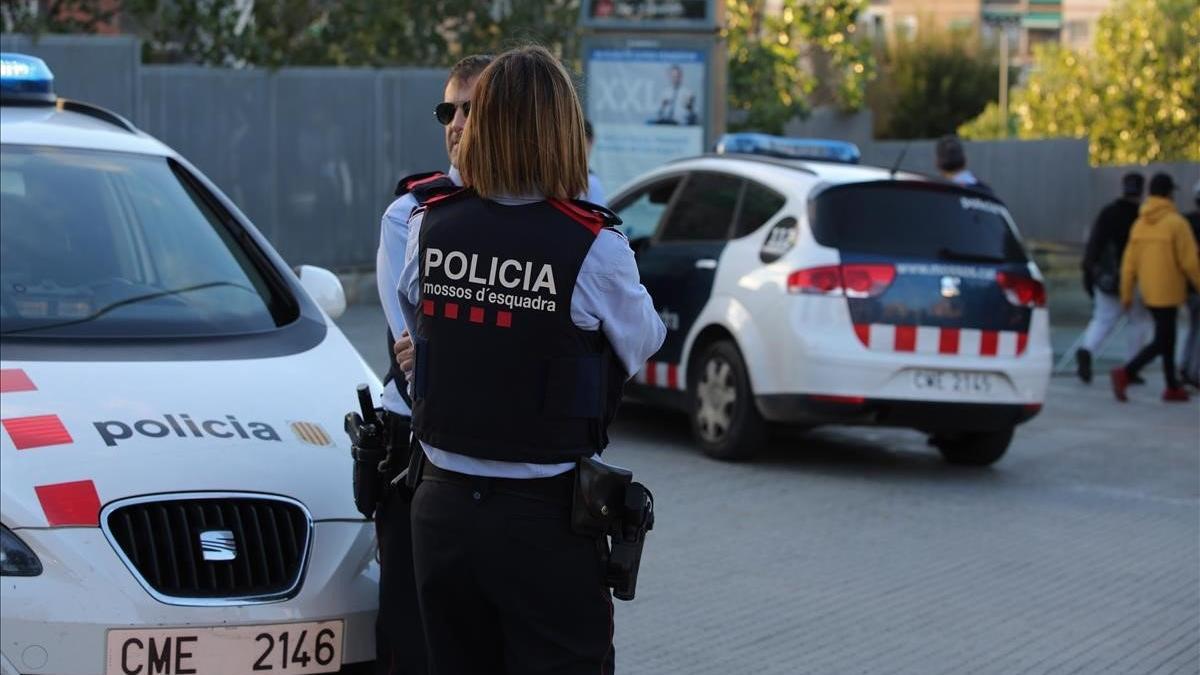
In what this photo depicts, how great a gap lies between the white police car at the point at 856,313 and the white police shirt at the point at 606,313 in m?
5.79

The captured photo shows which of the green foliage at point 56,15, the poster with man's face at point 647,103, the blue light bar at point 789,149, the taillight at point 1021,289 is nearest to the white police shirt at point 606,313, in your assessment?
the taillight at point 1021,289

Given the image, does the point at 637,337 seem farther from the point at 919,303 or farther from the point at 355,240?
the point at 355,240

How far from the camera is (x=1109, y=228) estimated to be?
14266 mm

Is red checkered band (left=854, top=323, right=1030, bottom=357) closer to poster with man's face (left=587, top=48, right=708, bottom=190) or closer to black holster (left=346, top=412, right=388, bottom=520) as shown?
black holster (left=346, top=412, right=388, bottom=520)

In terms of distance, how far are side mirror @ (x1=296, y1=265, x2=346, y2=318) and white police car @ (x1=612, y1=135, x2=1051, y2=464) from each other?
4.05 metres

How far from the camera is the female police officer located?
3414 mm

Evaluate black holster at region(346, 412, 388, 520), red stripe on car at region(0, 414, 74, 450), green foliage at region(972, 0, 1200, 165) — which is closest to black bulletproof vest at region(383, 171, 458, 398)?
black holster at region(346, 412, 388, 520)

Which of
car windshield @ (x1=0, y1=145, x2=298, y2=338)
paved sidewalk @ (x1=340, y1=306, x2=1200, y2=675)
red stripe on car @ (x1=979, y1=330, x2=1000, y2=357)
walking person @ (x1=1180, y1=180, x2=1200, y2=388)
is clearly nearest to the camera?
car windshield @ (x1=0, y1=145, x2=298, y2=338)

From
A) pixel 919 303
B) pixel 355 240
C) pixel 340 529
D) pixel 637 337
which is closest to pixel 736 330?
pixel 919 303

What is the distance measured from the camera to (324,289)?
18.5 ft

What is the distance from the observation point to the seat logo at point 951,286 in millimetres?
9352

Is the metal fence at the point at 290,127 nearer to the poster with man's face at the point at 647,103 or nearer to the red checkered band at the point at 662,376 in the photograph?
the poster with man's face at the point at 647,103

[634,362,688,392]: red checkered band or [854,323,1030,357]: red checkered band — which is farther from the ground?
[854,323,1030,357]: red checkered band

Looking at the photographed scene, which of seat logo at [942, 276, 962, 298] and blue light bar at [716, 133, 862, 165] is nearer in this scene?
seat logo at [942, 276, 962, 298]
